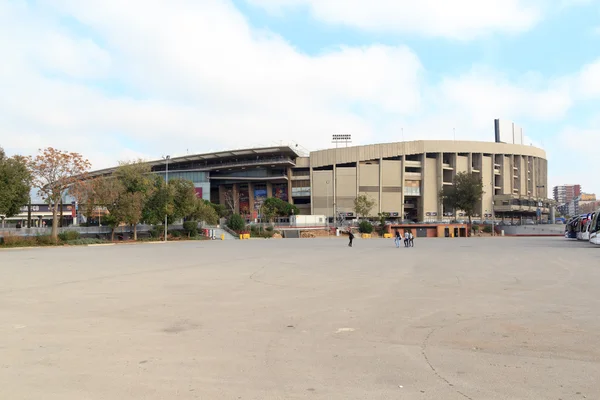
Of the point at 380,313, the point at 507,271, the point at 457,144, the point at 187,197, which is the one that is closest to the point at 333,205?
the point at 457,144

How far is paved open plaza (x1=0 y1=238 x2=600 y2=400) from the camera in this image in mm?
4809

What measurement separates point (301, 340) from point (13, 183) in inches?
1507

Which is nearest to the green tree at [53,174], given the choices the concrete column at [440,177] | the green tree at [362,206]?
the green tree at [362,206]

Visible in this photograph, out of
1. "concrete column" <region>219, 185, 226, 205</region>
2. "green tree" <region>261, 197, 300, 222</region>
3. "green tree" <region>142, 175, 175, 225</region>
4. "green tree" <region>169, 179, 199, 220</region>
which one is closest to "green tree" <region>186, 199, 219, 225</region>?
"green tree" <region>169, 179, 199, 220</region>

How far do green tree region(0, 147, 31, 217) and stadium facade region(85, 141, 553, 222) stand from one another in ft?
213

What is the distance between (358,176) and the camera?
104 metres

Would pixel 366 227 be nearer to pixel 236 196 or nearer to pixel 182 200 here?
pixel 182 200

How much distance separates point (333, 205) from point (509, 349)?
3838 inches

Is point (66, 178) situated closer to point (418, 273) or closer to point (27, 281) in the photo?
point (27, 281)

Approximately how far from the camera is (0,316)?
8.59 meters

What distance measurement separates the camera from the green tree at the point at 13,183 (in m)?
36.1

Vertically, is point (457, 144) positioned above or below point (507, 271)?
above

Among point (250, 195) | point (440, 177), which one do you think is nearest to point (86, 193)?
point (250, 195)

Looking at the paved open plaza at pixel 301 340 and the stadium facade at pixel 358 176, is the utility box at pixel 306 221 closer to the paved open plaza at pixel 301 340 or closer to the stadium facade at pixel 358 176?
the stadium facade at pixel 358 176
